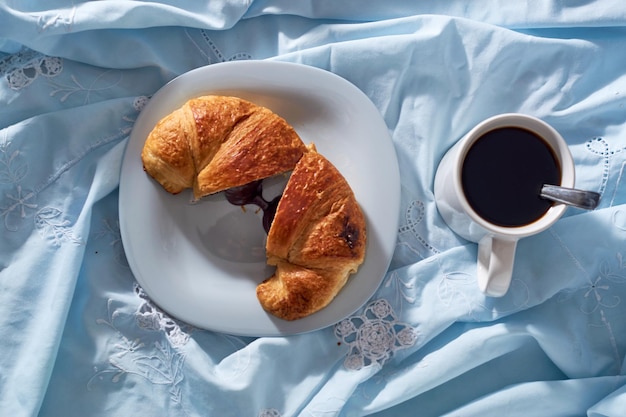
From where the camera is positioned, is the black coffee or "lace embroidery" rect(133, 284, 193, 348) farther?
"lace embroidery" rect(133, 284, 193, 348)

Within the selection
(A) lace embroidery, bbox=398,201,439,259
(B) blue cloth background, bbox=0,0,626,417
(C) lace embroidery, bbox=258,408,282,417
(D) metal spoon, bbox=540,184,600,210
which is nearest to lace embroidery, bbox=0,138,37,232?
(B) blue cloth background, bbox=0,0,626,417

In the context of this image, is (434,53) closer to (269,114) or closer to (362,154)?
(362,154)

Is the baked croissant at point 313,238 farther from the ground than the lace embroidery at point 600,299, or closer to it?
farther from the ground

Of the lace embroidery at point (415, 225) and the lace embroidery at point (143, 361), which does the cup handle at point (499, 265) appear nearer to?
the lace embroidery at point (415, 225)

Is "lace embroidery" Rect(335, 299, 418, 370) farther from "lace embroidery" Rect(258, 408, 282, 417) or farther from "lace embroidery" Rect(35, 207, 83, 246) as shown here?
"lace embroidery" Rect(35, 207, 83, 246)

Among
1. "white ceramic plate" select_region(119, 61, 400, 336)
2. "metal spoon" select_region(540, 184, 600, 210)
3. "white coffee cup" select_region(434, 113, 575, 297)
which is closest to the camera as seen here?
"metal spoon" select_region(540, 184, 600, 210)

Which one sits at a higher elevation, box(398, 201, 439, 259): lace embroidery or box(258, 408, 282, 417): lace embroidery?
box(398, 201, 439, 259): lace embroidery

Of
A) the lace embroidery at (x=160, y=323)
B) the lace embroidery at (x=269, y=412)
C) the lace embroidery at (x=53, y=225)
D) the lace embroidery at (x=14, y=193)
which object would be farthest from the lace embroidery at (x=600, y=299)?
the lace embroidery at (x=14, y=193)
